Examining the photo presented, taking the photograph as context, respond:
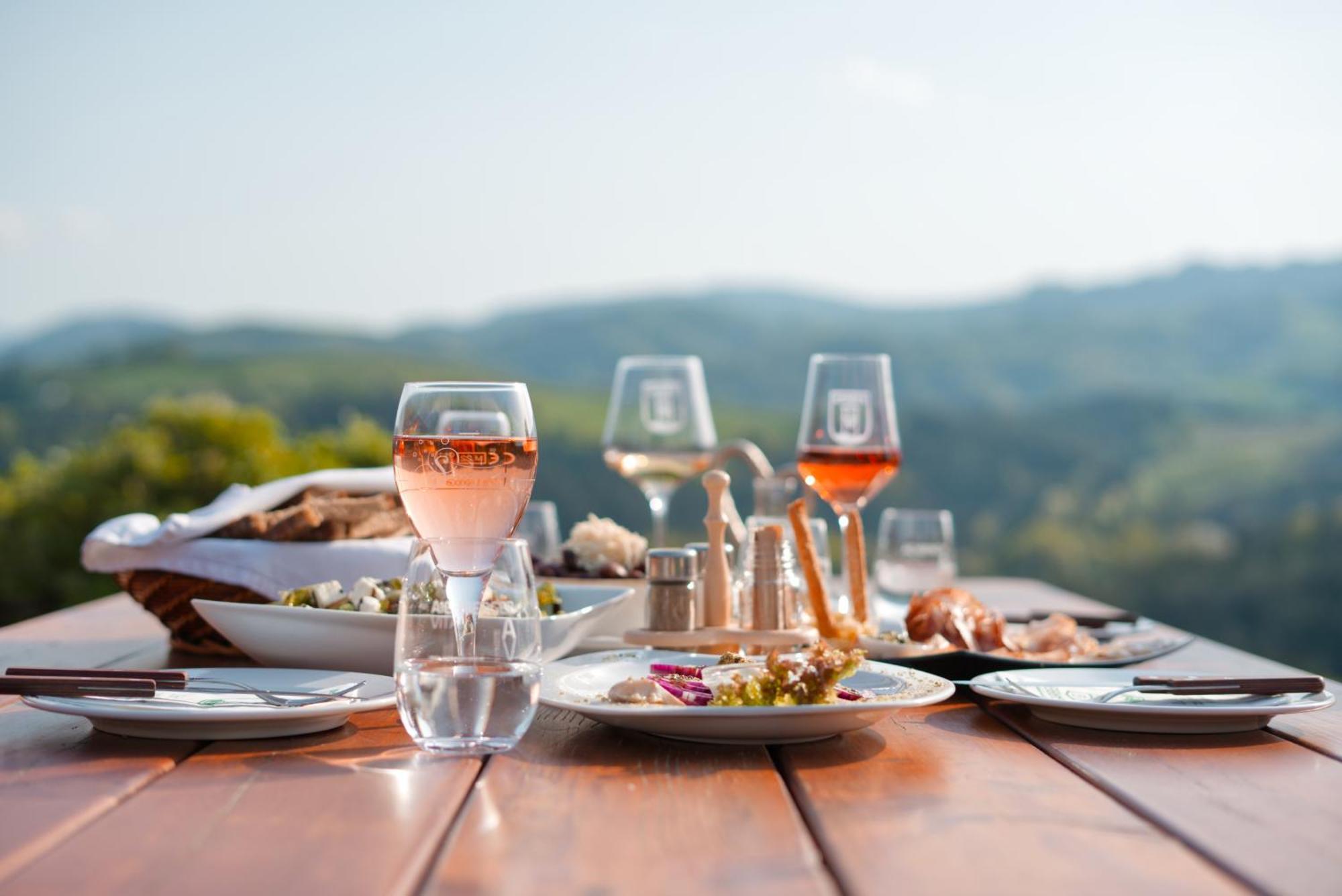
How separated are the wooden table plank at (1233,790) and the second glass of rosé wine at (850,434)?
57 cm

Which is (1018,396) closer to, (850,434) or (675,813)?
(850,434)

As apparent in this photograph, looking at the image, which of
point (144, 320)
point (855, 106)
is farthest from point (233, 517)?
point (144, 320)

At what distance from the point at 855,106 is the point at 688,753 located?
37.3ft

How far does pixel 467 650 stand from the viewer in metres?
1.20

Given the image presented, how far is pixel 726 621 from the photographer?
1.81 m

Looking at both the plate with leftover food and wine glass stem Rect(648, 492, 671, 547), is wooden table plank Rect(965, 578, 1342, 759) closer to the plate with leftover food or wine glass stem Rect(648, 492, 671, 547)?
the plate with leftover food

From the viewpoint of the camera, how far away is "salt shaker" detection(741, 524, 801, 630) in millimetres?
1754

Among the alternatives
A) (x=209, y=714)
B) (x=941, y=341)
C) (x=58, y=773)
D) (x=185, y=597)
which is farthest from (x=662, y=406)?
(x=941, y=341)

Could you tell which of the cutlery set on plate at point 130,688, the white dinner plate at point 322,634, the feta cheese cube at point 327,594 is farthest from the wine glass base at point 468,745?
the feta cheese cube at point 327,594

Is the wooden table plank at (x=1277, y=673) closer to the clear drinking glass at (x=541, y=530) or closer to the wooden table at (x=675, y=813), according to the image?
the wooden table at (x=675, y=813)

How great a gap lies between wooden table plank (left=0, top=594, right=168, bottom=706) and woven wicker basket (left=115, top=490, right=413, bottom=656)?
0.10 meters

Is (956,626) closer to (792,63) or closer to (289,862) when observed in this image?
(289,862)

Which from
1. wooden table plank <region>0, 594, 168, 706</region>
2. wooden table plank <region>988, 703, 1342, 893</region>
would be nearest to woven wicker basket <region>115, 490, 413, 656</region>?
wooden table plank <region>0, 594, 168, 706</region>

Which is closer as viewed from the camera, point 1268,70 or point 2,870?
point 2,870
